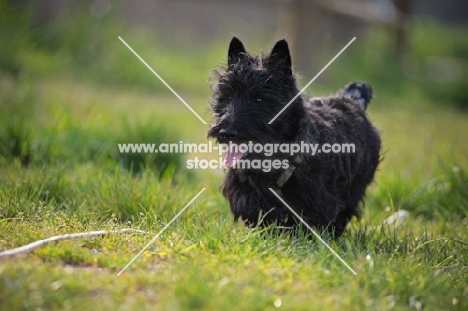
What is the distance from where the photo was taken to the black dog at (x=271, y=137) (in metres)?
4.45

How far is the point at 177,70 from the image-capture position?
12750 millimetres

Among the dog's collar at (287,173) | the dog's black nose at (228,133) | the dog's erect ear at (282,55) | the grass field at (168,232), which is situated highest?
the dog's erect ear at (282,55)

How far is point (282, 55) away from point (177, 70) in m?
8.32

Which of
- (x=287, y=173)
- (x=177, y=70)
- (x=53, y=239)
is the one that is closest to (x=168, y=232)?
(x=53, y=239)

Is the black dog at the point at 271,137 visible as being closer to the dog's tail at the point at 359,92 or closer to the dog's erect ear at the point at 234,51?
the dog's erect ear at the point at 234,51

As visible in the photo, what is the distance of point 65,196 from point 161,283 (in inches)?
79.6

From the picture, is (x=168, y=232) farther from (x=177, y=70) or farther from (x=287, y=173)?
(x=177, y=70)

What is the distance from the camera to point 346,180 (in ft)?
16.4

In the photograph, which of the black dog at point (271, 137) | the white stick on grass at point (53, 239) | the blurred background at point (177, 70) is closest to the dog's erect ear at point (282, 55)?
the black dog at point (271, 137)

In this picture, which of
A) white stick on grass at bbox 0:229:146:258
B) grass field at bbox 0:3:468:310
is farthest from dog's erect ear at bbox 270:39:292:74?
white stick on grass at bbox 0:229:146:258

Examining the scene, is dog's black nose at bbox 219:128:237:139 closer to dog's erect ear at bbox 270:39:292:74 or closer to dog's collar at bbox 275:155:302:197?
dog's collar at bbox 275:155:302:197

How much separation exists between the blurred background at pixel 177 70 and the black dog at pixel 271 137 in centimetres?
46

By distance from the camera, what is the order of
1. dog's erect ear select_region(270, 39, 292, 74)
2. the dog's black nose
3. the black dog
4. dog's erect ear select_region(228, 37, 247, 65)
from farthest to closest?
dog's erect ear select_region(228, 37, 247, 65) → dog's erect ear select_region(270, 39, 292, 74) → the black dog → the dog's black nose

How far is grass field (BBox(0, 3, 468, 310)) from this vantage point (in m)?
3.22
